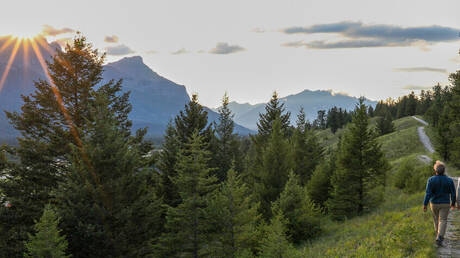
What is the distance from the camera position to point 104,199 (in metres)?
12.9

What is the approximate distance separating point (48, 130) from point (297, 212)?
1658cm

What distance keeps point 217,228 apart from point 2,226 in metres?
12.4

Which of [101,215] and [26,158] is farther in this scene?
[26,158]

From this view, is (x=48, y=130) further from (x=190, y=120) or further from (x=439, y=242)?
(x=439, y=242)

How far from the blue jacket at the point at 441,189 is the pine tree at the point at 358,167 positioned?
1130 centimetres

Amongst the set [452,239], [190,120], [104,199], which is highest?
[190,120]

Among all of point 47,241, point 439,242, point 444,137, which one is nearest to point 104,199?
point 47,241

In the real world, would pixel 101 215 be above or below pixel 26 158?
below

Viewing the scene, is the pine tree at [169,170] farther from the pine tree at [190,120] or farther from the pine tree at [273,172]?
the pine tree at [273,172]

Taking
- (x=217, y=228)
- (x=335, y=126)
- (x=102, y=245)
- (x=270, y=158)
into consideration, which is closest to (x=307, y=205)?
(x=270, y=158)

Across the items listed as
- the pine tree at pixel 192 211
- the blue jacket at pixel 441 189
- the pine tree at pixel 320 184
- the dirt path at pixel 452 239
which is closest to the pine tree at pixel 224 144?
the pine tree at pixel 320 184

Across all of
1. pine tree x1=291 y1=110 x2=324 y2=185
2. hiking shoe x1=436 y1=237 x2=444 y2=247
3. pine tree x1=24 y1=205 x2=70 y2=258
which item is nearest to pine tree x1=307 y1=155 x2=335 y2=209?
pine tree x1=291 y1=110 x2=324 y2=185

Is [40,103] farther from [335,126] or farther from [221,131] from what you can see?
[335,126]

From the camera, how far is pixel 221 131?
3122 centimetres
